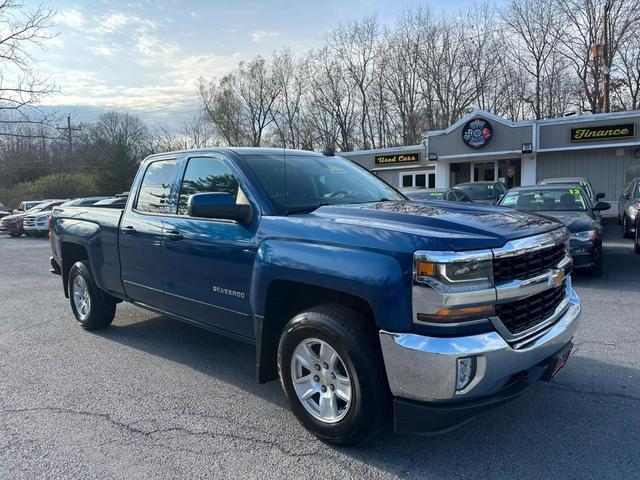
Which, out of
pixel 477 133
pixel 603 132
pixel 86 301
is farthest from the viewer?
pixel 477 133

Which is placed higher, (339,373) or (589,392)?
(339,373)

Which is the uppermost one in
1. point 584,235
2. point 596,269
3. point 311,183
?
point 311,183

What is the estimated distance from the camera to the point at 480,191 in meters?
16.5

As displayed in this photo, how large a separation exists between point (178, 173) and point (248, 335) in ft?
5.65

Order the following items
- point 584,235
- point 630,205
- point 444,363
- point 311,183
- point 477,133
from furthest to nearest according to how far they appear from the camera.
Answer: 1. point 477,133
2. point 630,205
3. point 584,235
4. point 311,183
5. point 444,363

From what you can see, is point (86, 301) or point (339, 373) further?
point (86, 301)

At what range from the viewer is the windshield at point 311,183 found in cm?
374

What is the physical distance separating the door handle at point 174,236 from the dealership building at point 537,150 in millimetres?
20480

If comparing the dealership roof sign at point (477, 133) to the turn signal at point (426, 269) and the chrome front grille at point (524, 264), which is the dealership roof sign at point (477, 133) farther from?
the turn signal at point (426, 269)

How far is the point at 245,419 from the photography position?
356cm

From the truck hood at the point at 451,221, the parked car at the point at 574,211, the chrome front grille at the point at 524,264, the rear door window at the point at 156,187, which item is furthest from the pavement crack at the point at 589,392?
the parked car at the point at 574,211

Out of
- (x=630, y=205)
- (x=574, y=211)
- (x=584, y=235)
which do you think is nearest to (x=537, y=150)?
(x=630, y=205)

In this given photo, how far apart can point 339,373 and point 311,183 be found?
1642 millimetres

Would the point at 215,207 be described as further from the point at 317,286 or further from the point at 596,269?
the point at 596,269
